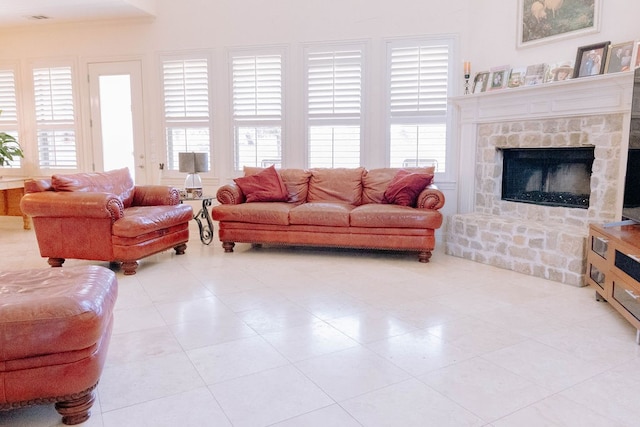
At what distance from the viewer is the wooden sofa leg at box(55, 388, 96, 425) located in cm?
173

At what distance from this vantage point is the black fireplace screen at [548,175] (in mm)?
4027

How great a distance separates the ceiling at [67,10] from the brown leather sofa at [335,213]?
2554mm

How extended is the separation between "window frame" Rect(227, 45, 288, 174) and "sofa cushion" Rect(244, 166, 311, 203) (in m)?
0.53

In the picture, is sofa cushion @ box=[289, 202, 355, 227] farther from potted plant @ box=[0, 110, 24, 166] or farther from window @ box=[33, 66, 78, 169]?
potted plant @ box=[0, 110, 24, 166]

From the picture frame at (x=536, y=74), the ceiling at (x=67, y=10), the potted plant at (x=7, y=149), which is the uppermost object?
the ceiling at (x=67, y=10)

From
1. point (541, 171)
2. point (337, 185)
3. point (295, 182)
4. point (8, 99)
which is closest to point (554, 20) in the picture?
point (541, 171)

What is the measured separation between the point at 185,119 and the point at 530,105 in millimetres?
4143

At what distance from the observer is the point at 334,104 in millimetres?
5445

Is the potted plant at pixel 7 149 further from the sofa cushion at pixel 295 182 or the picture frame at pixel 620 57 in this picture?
the picture frame at pixel 620 57

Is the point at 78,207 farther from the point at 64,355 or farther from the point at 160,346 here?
the point at 64,355

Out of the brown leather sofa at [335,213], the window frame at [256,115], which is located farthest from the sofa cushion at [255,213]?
the window frame at [256,115]

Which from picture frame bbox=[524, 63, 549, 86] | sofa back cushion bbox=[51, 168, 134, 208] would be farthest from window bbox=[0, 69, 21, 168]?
picture frame bbox=[524, 63, 549, 86]

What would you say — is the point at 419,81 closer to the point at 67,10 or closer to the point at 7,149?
the point at 67,10

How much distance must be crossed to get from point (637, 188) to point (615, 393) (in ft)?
5.54
